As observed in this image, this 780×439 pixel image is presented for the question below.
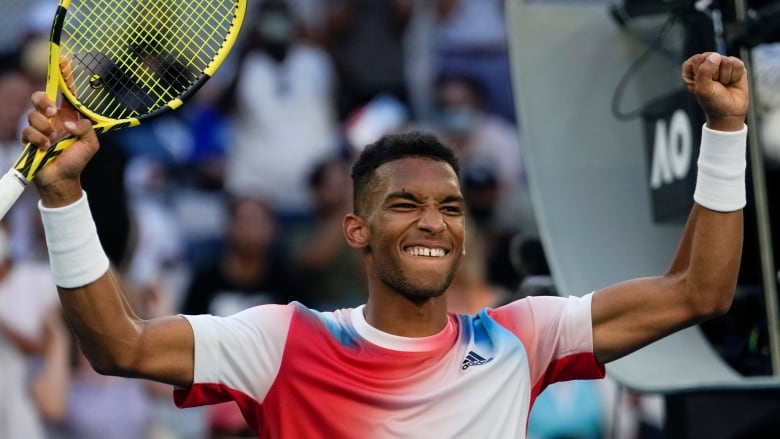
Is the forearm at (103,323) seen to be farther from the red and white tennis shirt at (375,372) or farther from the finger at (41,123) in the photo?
the finger at (41,123)

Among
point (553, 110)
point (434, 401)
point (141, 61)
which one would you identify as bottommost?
point (434, 401)

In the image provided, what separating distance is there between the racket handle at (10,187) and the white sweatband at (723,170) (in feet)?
4.86

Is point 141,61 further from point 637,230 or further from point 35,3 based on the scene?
point 35,3

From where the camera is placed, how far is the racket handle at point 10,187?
9.45ft

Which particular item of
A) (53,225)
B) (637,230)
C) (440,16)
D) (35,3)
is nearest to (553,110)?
(637,230)

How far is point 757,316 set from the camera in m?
4.46

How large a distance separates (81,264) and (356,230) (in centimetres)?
77

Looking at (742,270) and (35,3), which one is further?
(35,3)

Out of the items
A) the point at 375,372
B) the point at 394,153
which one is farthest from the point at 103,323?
the point at 394,153

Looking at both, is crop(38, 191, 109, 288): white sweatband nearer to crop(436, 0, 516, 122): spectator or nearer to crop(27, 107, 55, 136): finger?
crop(27, 107, 55, 136): finger

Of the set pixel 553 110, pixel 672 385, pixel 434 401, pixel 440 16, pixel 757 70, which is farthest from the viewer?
pixel 440 16

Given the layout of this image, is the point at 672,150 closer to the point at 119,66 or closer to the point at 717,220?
the point at 717,220

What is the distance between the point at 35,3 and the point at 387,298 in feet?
14.6

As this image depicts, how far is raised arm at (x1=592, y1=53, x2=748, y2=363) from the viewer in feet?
10.2
